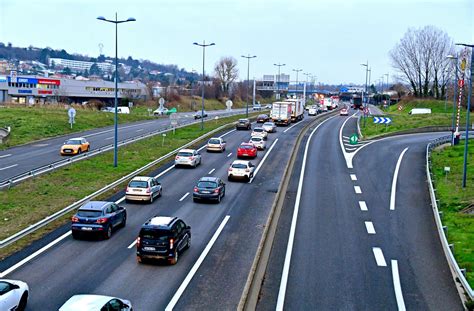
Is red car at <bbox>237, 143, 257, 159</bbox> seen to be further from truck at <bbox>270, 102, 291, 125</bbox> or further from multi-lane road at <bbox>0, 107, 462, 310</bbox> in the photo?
truck at <bbox>270, 102, 291, 125</bbox>

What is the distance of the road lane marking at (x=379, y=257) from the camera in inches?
857

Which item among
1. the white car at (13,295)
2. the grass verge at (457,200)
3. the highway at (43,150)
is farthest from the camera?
the highway at (43,150)

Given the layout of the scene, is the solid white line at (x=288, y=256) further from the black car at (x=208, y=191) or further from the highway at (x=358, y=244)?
the black car at (x=208, y=191)

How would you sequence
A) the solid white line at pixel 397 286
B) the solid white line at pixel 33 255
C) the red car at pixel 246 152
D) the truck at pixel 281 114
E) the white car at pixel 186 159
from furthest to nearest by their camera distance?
the truck at pixel 281 114
the red car at pixel 246 152
the white car at pixel 186 159
the solid white line at pixel 33 255
the solid white line at pixel 397 286

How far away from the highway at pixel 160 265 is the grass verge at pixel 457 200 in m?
8.22

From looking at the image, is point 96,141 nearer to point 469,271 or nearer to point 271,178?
point 271,178

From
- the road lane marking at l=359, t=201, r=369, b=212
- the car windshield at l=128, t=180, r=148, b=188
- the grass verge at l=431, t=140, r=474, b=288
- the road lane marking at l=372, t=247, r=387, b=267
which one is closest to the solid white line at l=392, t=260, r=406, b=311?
the road lane marking at l=372, t=247, r=387, b=267

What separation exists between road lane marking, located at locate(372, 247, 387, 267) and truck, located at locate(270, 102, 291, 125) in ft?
178

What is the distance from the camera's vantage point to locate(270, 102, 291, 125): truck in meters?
77.4

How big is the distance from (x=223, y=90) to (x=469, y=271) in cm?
14736

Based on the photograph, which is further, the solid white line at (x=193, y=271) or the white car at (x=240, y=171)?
the white car at (x=240, y=171)

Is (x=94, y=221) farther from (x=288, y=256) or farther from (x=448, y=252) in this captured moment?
(x=448, y=252)

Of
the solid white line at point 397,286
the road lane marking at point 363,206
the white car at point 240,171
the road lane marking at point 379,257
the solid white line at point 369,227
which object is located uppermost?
the white car at point 240,171

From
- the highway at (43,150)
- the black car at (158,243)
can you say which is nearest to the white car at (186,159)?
the highway at (43,150)
